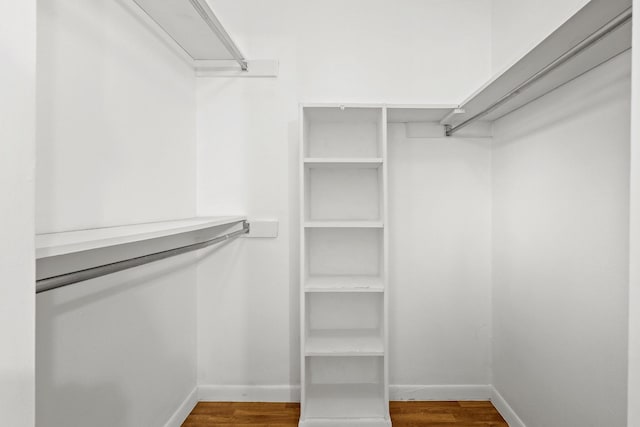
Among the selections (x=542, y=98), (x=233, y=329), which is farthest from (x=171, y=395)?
(x=542, y=98)

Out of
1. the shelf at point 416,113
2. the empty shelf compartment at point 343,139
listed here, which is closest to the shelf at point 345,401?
the empty shelf compartment at point 343,139

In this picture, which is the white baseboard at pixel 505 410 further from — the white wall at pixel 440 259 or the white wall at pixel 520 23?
the white wall at pixel 520 23

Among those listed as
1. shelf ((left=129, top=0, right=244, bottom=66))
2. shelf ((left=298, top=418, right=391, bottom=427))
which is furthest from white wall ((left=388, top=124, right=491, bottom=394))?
shelf ((left=129, top=0, right=244, bottom=66))

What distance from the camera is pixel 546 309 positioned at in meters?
1.60

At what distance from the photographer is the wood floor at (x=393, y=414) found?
1.91m

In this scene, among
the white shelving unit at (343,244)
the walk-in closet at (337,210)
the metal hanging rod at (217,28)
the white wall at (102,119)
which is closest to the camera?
the white wall at (102,119)

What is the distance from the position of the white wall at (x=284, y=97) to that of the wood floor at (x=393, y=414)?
0.44 ft

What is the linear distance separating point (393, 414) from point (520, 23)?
2.11 meters

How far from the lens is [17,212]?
0.48 metres

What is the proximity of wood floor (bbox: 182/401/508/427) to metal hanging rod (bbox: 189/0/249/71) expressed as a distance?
192 centimetres

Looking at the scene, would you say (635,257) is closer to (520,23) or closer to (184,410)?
(520,23)

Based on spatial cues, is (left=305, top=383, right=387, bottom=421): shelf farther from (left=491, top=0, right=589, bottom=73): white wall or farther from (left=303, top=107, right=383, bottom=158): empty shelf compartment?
(left=491, top=0, right=589, bottom=73): white wall

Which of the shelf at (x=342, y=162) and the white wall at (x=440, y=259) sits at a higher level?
the shelf at (x=342, y=162)

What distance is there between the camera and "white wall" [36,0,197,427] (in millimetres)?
1069
